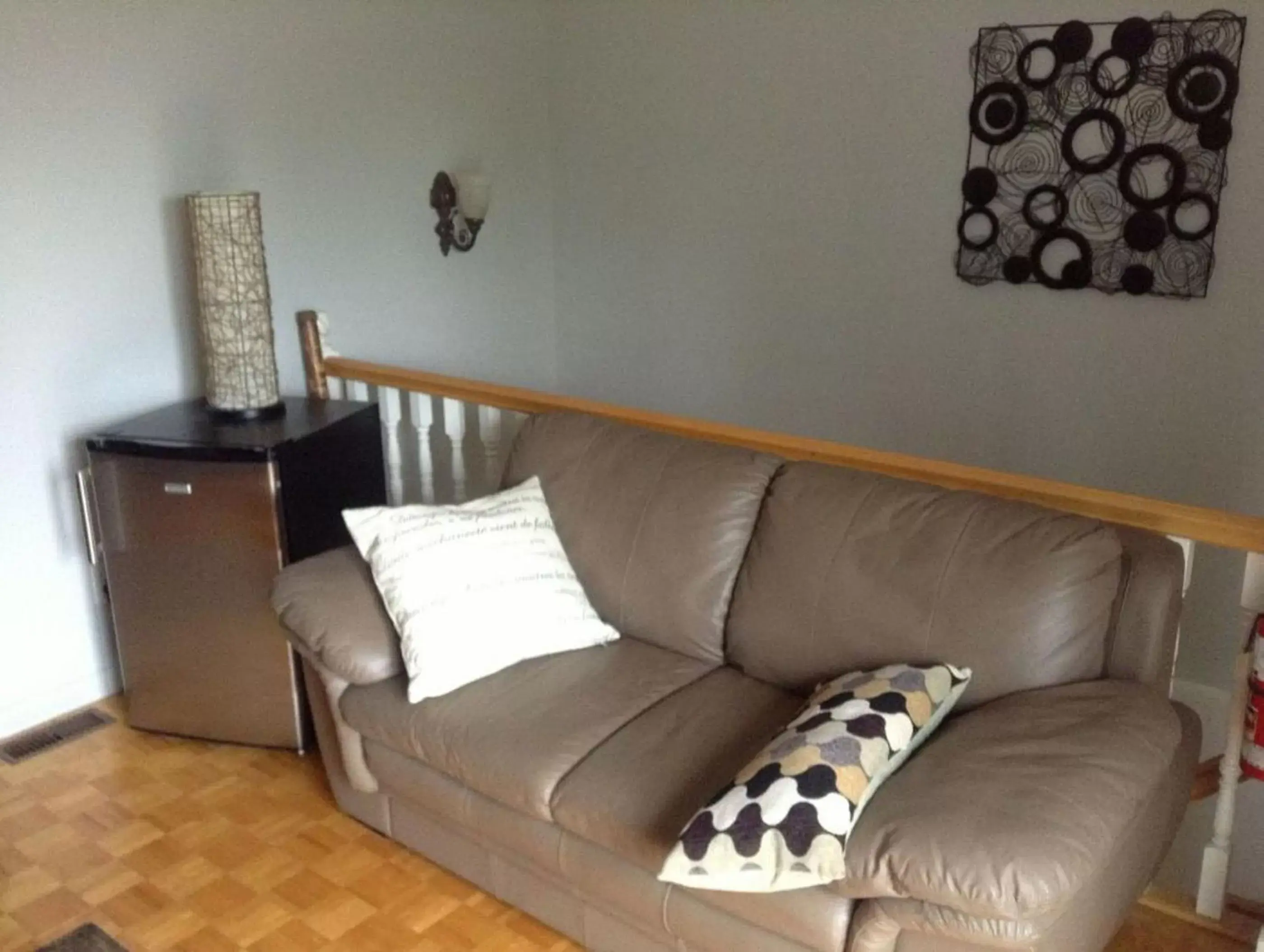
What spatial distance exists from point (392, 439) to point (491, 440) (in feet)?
1.24

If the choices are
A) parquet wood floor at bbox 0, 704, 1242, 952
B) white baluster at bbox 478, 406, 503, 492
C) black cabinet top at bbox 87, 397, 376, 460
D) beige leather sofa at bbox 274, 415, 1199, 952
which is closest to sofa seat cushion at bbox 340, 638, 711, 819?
beige leather sofa at bbox 274, 415, 1199, 952

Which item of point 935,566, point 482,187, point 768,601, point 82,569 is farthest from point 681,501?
point 482,187

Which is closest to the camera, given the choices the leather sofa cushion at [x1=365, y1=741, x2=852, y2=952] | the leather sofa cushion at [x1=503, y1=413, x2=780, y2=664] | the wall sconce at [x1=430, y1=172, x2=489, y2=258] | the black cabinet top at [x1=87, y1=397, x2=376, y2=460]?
the leather sofa cushion at [x1=365, y1=741, x2=852, y2=952]

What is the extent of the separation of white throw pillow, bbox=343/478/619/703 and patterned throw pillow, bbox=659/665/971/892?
2.17ft

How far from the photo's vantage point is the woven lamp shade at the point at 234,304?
2865 millimetres

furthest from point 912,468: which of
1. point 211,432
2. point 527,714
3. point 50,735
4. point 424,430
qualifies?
point 50,735

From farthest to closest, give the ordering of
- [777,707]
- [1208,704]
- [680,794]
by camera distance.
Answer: [1208,704], [777,707], [680,794]

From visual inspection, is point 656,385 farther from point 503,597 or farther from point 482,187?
point 503,597

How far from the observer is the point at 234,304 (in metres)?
2.92

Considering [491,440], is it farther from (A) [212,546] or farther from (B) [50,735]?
(B) [50,735]

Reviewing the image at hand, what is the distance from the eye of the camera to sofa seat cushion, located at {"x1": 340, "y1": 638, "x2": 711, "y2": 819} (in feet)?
6.67

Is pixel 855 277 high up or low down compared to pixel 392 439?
up

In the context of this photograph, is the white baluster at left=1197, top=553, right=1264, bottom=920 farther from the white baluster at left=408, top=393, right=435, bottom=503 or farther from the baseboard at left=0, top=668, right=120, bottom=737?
the baseboard at left=0, top=668, right=120, bottom=737

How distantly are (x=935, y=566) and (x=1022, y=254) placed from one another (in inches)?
77.0
